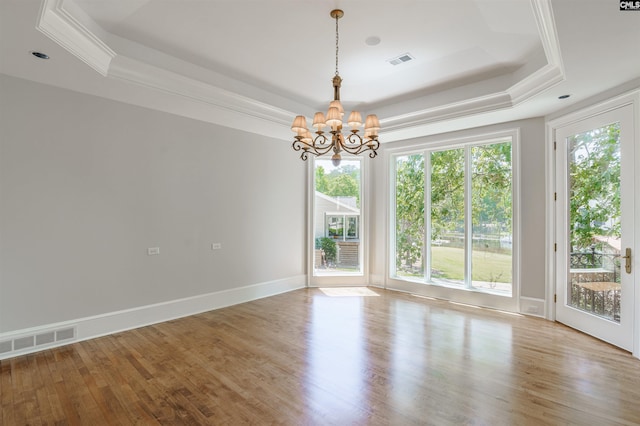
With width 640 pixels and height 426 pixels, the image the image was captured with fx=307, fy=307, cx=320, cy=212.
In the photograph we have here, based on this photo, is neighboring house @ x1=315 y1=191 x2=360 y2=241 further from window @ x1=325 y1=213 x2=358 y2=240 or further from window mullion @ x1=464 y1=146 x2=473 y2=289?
window mullion @ x1=464 y1=146 x2=473 y2=289

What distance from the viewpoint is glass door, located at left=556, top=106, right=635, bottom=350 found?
347cm

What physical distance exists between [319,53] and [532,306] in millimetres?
4721

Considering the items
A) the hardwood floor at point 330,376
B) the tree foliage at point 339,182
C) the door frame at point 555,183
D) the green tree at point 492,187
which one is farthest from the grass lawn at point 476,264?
the tree foliage at point 339,182

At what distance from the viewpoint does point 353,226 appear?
6.49 metres

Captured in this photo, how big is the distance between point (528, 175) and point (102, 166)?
5967 millimetres

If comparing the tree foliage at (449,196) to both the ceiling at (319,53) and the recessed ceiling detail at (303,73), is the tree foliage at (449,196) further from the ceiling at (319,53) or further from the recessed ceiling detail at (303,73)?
the recessed ceiling detail at (303,73)

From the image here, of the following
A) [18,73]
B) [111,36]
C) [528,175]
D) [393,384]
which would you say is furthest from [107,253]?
[528,175]

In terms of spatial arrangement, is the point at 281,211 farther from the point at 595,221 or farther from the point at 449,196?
the point at 595,221

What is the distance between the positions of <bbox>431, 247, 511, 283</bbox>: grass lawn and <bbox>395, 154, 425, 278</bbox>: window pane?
1.14ft

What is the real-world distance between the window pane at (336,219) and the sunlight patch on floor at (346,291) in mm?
369

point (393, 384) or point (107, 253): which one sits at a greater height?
point (107, 253)

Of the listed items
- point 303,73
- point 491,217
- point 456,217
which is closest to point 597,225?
point 491,217

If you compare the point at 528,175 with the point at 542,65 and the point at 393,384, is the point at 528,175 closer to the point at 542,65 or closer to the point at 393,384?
the point at 542,65

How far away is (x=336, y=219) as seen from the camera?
6449 millimetres
